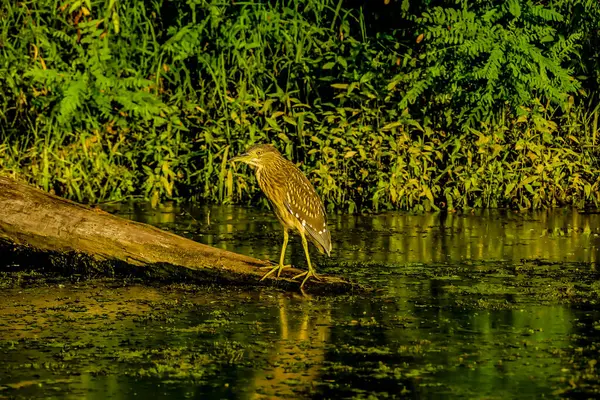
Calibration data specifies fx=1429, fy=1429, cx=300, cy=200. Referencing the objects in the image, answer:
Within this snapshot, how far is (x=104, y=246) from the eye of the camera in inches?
376

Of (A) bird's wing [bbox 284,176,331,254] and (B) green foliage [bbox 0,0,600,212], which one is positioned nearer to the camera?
(A) bird's wing [bbox 284,176,331,254]

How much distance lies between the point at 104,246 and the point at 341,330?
2320mm

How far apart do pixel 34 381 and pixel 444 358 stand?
2.02 metres

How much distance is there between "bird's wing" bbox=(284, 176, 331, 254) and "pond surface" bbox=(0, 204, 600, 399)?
335 millimetres

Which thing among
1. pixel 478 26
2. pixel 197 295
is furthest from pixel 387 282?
pixel 478 26

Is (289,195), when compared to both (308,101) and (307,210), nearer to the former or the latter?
(307,210)

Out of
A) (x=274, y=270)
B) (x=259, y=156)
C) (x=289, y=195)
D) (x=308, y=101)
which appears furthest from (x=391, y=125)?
(x=274, y=270)

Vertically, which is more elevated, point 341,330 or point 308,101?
point 308,101

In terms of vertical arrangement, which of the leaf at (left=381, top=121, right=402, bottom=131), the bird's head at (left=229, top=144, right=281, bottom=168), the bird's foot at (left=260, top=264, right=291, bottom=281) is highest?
the leaf at (left=381, top=121, right=402, bottom=131)

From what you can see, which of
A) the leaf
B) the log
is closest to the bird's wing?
the log

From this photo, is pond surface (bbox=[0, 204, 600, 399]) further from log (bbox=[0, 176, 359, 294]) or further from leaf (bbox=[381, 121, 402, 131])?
leaf (bbox=[381, 121, 402, 131])

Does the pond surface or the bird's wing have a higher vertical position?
the bird's wing

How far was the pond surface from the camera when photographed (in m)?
6.60

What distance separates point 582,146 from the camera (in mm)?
13906
